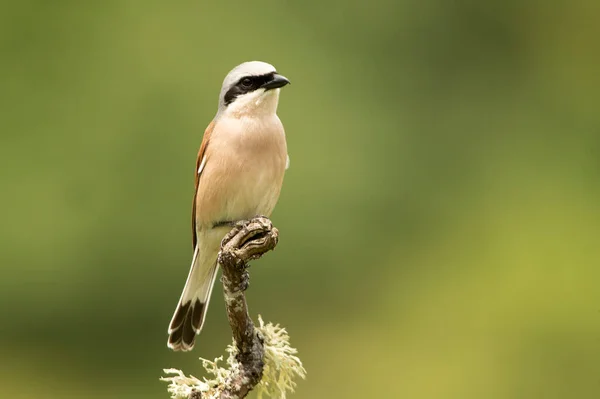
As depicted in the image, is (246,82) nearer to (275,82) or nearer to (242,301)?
(275,82)

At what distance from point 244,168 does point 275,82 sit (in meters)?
0.37

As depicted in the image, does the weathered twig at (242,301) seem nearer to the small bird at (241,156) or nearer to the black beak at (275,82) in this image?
the small bird at (241,156)

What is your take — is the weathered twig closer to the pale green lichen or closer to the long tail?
the pale green lichen

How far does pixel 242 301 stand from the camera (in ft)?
10.7

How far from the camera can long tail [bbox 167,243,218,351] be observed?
418 cm

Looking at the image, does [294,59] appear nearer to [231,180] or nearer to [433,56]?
[433,56]

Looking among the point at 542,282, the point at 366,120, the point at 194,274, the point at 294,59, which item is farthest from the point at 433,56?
the point at 194,274

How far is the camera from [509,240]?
8.72m

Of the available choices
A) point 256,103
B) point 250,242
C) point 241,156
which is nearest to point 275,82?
point 256,103

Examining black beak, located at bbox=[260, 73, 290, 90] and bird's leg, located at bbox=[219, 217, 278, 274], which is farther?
black beak, located at bbox=[260, 73, 290, 90]

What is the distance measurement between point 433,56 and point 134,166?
155 inches

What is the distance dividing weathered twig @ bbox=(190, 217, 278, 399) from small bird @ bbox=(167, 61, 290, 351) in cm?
60

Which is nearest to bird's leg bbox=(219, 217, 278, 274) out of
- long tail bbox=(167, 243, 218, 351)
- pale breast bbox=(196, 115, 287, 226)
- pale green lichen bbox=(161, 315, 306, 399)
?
pale green lichen bbox=(161, 315, 306, 399)

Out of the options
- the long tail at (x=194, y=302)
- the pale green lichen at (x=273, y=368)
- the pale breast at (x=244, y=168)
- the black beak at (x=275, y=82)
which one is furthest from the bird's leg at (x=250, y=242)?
the long tail at (x=194, y=302)
